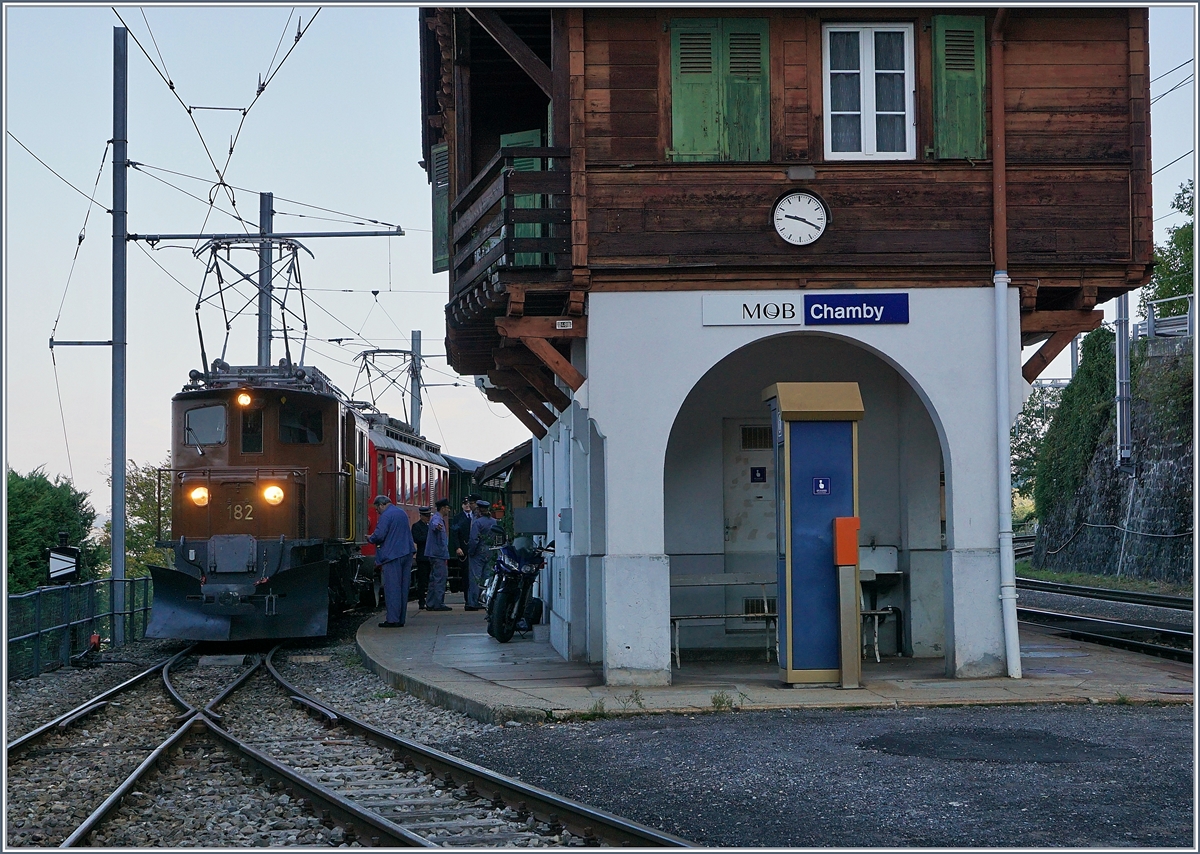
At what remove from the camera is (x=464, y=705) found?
1109 cm

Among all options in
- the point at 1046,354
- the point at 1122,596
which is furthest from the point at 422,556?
the point at 1122,596

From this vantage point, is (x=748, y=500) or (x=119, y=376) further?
(x=119, y=376)

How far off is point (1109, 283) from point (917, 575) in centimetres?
367

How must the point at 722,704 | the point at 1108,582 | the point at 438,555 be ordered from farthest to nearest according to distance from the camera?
the point at 1108,582, the point at 438,555, the point at 722,704

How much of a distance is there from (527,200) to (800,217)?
3177mm

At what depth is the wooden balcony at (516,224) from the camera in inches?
473

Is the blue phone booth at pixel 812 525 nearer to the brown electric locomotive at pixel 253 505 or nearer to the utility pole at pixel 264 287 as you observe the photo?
the brown electric locomotive at pixel 253 505

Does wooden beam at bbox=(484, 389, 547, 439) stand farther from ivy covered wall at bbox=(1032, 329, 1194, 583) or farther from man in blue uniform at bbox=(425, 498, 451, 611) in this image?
ivy covered wall at bbox=(1032, 329, 1194, 583)

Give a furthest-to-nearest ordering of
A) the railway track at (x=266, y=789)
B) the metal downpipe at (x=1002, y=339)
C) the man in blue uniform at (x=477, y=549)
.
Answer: the man in blue uniform at (x=477, y=549)
the metal downpipe at (x=1002, y=339)
the railway track at (x=266, y=789)

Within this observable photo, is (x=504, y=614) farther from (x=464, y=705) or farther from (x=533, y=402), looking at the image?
(x=464, y=705)

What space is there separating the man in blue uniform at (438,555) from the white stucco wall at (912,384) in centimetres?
856

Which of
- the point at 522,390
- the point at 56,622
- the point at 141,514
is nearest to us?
the point at 56,622

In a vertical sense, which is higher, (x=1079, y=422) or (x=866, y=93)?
(x=866, y=93)

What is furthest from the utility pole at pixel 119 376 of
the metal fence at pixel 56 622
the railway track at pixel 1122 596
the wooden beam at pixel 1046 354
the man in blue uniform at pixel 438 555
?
the railway track at pixel 1122 596
